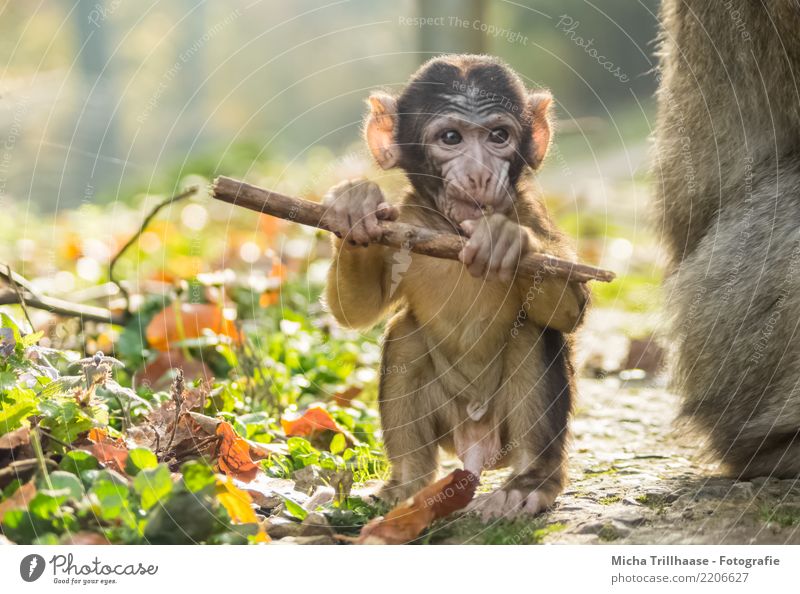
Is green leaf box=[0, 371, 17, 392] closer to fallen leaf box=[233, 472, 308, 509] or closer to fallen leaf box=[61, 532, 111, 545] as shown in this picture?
fallen leaf box=[61, 532, 111, 545]

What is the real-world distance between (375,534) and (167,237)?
5.21 m

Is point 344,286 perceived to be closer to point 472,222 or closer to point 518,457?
point 472,222

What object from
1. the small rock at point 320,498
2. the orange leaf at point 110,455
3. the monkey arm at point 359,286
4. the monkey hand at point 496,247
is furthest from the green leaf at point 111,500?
the monkey hand at point 496,247

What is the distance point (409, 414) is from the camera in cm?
410

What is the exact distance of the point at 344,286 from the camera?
13.5ft

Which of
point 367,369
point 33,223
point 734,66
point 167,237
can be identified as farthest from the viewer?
point 33,223

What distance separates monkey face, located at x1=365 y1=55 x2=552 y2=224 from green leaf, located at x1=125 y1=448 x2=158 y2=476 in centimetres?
148

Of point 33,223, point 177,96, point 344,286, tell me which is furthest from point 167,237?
point 177,96

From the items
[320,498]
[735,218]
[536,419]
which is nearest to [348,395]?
[320,498]

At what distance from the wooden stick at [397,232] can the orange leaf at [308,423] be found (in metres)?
1.25

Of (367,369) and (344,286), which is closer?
(344,286)

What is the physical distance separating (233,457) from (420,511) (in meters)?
0.96
